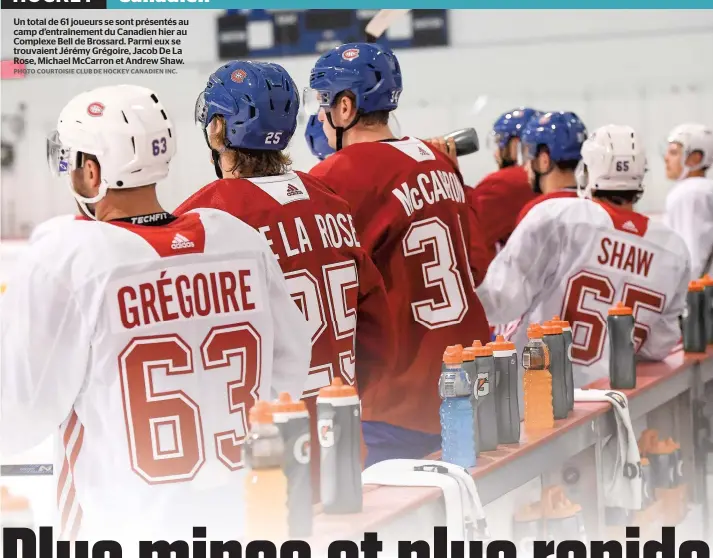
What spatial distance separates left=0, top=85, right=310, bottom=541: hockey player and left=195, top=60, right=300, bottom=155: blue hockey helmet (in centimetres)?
43

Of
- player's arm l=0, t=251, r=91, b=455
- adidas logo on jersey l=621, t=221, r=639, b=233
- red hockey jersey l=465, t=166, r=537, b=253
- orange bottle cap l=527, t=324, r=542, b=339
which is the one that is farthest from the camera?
red hockey jersey l=465, t=166, r=537, b=253

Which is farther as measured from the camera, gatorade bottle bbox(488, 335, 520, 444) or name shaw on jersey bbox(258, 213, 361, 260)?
gatorade bottle bbox(488, 335, 520, 444)

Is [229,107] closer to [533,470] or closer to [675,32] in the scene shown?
[533,470]

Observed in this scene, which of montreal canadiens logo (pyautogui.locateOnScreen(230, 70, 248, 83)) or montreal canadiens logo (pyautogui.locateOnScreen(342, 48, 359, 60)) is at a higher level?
montreal canadiens logo (pyautogui.locateOnScreen(342, 48, 359, 60))

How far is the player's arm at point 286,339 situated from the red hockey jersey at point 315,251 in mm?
277

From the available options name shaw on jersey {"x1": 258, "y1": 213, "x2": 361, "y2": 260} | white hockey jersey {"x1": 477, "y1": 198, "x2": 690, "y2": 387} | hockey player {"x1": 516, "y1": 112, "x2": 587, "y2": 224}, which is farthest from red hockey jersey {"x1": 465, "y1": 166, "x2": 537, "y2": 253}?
name shaw on jersey {"x1": 258, "y1": 213, "x2": 361, "y2": 260}

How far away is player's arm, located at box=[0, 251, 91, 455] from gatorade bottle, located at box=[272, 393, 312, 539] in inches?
13.6

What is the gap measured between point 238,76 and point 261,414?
103 cm

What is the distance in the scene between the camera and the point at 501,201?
15.0ft

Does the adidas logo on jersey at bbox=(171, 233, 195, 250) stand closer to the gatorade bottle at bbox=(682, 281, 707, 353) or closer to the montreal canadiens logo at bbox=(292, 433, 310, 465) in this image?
the montreal canadiens logo at bbox=(292, 433, 310, 465)

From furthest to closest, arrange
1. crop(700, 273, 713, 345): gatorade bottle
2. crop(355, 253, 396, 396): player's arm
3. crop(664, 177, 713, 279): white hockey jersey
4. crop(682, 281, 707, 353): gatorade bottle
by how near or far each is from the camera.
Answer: crop(664, 177, 713, 279): white hockey jersey, crop(700, 273, 713, 345): gatorade bottle, crop(682, 281, 707, 353): gatorade bottle, crop(355, 253, 396, 396): player's arm

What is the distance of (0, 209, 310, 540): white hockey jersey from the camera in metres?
1.89

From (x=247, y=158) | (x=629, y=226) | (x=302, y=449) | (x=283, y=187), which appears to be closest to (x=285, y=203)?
(x=283, y=187)

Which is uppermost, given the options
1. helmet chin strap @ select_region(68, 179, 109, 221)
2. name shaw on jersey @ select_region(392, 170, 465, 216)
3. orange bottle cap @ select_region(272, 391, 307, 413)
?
helmet chin strap @ select_region(68, 179, 109, 221)
